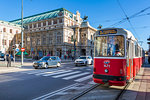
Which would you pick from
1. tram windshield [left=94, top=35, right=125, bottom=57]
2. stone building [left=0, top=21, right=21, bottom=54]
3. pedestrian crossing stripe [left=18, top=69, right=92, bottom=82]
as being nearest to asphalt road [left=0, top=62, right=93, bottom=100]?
pedestrian crossing stripe [left=18, top=69, right=92, bottom=82]

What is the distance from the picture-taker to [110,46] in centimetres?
636

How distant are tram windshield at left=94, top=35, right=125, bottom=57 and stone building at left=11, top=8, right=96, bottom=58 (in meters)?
Result: 38.9

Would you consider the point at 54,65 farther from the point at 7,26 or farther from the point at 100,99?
the point at 7,26

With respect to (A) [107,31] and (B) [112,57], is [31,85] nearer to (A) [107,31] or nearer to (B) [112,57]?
(B) [112,57]

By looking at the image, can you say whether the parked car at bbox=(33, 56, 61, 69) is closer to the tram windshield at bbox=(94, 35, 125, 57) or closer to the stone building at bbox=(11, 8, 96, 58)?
the tram windshield at bbox=(94, 35, 125, 57)

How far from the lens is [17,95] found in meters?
5.55

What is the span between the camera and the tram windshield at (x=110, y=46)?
6230mm

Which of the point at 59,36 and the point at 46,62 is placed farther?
the point at 59,36

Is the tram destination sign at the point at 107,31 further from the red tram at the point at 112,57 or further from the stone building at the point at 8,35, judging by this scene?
the stone building at the point at 8,35

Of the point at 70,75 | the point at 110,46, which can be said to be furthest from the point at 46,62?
the point at 110,46

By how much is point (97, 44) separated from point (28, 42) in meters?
58.2

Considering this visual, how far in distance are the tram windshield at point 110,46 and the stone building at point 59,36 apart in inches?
1530

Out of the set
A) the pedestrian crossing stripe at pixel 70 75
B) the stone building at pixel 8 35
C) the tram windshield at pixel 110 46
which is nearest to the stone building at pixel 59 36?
the stone building at pixel 8 35

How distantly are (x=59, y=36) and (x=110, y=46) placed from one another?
1833 inches
